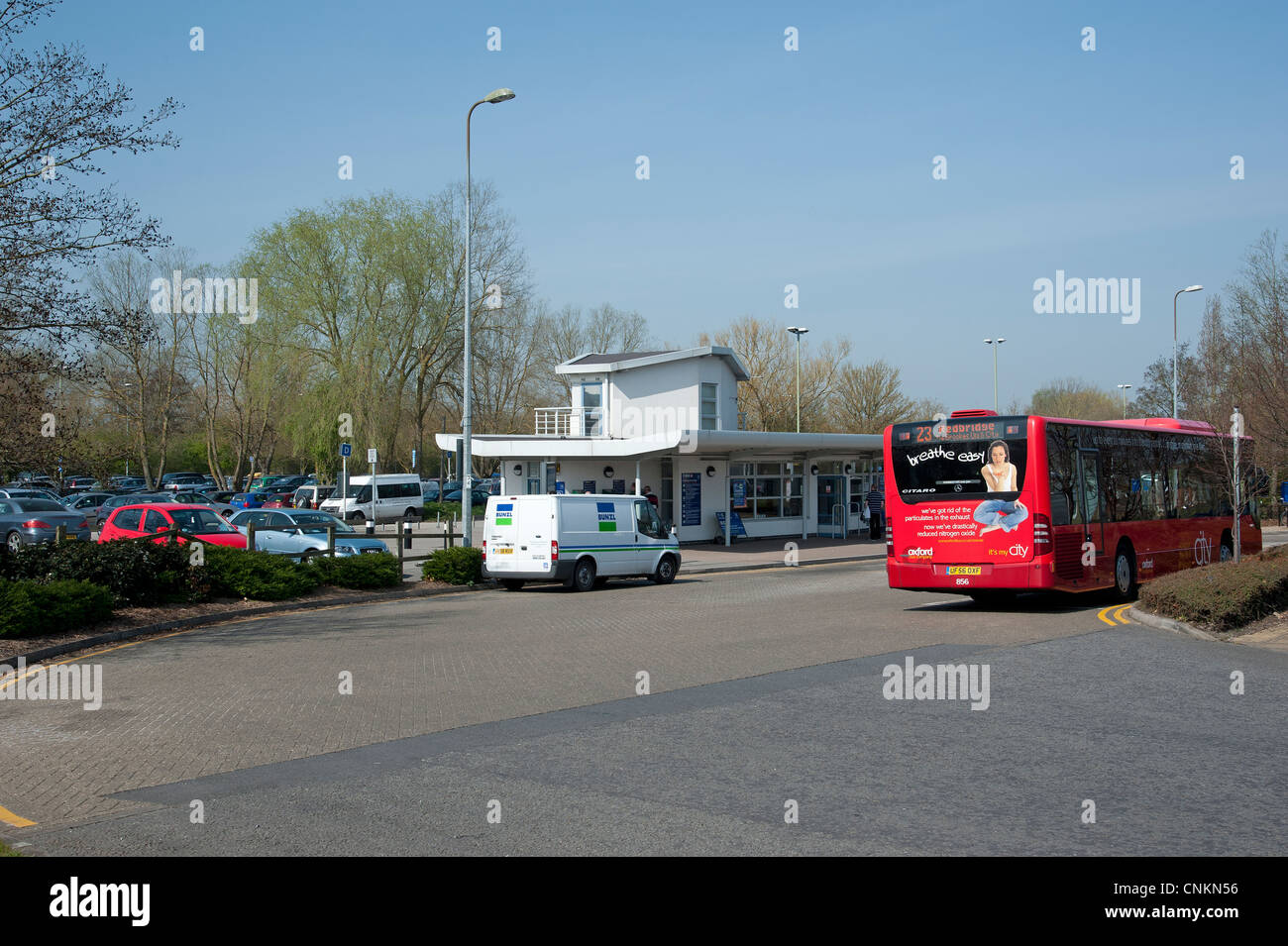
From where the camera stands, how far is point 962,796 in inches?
263

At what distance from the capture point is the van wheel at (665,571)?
2434 centimetres

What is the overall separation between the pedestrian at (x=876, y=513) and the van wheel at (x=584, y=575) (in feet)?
63.6

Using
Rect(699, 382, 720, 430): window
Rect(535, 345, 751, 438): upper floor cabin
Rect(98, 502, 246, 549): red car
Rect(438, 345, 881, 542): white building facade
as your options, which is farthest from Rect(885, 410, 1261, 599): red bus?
Rect(699, 382, 720, 430): window

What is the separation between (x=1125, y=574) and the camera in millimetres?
19031

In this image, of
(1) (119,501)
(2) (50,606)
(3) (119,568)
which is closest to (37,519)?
(1) (119,501)

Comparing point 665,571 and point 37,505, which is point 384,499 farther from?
point 665,571

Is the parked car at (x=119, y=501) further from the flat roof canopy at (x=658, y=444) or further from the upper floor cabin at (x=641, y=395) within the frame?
the upper floor cabin at (x=641, y=395)

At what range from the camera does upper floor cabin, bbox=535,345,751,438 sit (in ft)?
134

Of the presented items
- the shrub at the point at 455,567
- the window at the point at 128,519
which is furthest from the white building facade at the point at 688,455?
the window at the point at 128,519

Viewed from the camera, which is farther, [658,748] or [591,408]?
[591,408]

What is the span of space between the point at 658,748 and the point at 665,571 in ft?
53.6
